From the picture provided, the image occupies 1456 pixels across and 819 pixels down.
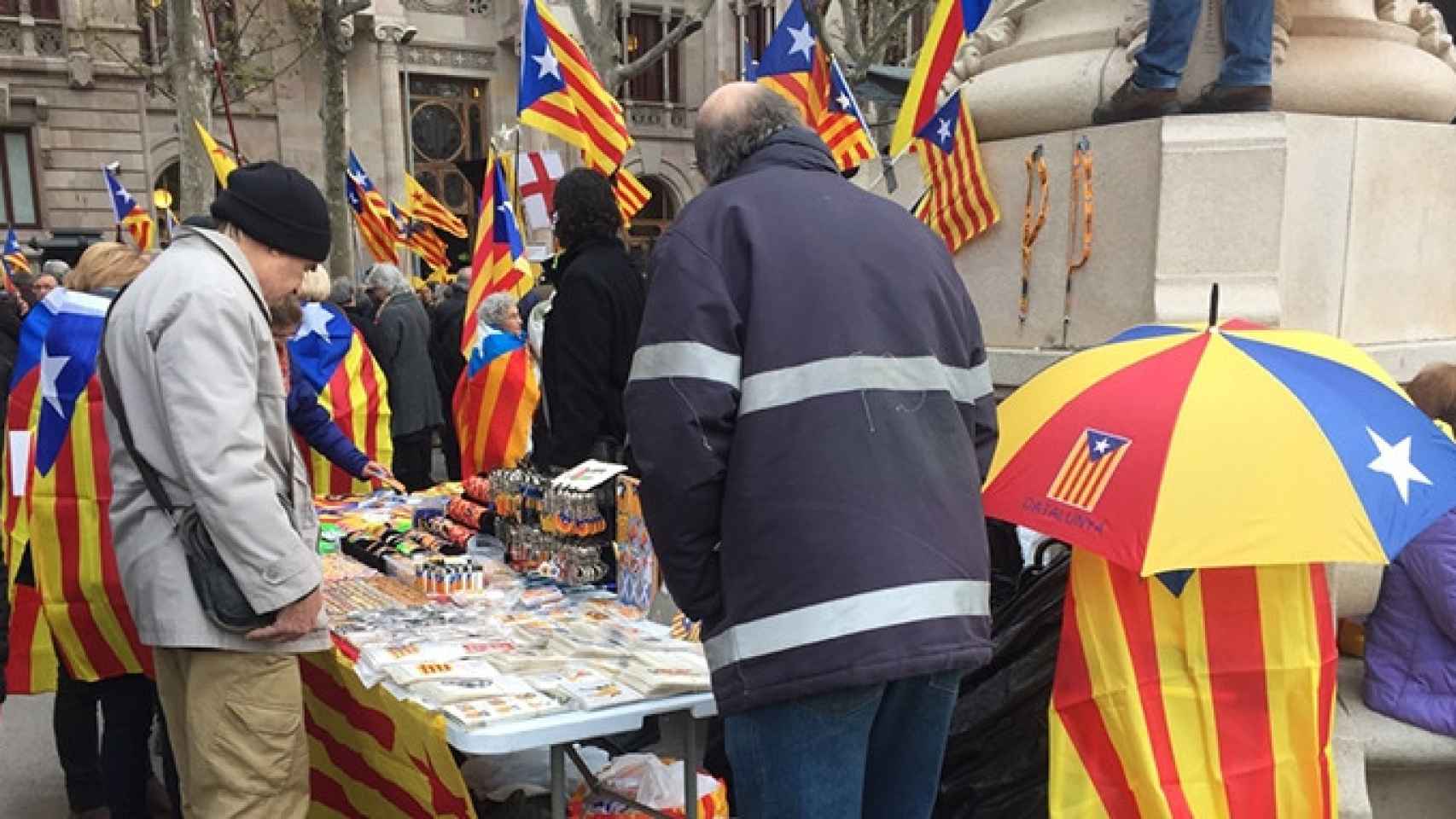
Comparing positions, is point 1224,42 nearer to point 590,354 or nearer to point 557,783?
point 590,354

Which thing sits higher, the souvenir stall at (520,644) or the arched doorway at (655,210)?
the arched doorway at (655,210)

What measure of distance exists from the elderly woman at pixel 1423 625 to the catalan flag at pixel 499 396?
179 inches

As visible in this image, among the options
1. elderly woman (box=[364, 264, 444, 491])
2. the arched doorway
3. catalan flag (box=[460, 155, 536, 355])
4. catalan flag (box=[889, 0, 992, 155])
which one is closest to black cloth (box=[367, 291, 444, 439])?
elderly woman (box=[364, 264, 444, 491])

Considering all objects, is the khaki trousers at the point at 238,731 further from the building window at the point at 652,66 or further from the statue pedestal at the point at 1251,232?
the building window at the point at 652,66

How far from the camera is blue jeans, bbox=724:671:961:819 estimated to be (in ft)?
6.67

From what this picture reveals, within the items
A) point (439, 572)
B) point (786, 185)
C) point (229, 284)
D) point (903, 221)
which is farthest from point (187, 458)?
point (903, 221)

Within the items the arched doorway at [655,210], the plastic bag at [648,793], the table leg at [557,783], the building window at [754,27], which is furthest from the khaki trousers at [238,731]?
the building window at [754,27]

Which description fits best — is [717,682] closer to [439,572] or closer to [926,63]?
[439,572]

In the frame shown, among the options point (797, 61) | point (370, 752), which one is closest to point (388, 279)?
point (797, 61)

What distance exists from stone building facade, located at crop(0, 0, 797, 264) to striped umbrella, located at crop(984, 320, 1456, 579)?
1705 centimetres

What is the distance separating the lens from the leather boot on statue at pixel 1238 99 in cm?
395

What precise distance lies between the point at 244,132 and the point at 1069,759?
25.2 metres

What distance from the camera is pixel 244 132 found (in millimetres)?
23938

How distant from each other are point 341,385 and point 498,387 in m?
0.93
